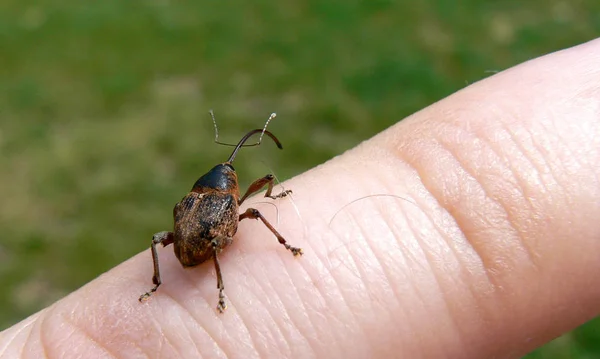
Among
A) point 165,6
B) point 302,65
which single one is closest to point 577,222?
point 302,65

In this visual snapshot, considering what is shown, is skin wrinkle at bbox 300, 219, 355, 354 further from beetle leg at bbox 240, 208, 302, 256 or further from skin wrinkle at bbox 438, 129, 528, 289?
skin wrinkle at bbox 438, 129, 528, 289

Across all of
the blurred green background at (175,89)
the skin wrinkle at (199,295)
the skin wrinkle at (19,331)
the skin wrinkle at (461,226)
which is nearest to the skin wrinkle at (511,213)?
the skin wrinkle at (461,226)

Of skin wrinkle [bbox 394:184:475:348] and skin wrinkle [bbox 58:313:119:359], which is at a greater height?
skin wrinkle [bbox 58:313:119:359]

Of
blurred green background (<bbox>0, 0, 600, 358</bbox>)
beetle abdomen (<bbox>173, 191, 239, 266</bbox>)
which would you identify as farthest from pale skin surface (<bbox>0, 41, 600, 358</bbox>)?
blurred green background (<bbox>0, 0, 600, 358</bbox>)

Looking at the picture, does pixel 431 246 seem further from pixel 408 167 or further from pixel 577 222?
pixel 577 222

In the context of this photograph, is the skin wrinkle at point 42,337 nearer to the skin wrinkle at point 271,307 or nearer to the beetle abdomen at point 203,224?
the beetle abdomen at point 203,224
